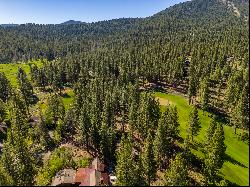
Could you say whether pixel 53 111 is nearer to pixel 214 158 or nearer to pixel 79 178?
pixel 79 178

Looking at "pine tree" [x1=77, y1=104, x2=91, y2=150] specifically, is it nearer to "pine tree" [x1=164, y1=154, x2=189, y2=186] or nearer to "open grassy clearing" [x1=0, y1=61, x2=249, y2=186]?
"open grassy clearing" [x1=0, y1=61, x2=249, y2=186]

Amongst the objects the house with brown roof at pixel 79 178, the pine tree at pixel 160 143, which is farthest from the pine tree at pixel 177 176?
the pine tree at pixel 160 143

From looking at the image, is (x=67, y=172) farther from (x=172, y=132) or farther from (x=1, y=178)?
(x=172, y=132)

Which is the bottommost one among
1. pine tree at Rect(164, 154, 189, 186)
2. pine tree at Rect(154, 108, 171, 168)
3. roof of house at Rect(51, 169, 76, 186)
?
roof of house at Rect(51, 169, 76, 186)

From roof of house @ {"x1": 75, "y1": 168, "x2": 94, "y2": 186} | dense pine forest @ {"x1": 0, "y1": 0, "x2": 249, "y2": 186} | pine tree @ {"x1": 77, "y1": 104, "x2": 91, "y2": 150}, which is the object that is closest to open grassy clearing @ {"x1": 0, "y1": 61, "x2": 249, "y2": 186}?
dense pine forest @ {"x1": 0, "y1": 0, "x2": 249, "y2": 186}

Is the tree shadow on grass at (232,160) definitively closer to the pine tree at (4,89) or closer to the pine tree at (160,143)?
the pine tree at (160,143)

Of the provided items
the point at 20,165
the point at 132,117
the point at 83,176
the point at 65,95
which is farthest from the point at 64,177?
the point at 65,95

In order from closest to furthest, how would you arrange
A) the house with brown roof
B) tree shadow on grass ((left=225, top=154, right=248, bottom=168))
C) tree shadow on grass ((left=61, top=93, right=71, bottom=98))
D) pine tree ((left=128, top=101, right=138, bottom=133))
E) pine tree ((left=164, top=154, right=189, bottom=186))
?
pine tree ((left=164, top=154, right=189, bottom=186)) → the house with brown roof → tree shadow on grass ((left=225, top=154, right=248, bottom=168)) → pine tree ((left=128, top=101, right=138, bottom=133)) → tree shadow on grass ((left=61, top=93, right=71, bottom=98))

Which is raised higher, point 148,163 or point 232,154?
point 148,163

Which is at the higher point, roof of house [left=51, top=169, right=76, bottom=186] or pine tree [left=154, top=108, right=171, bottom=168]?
pine tree [left=154, top=108, right=171, bottom=168]
